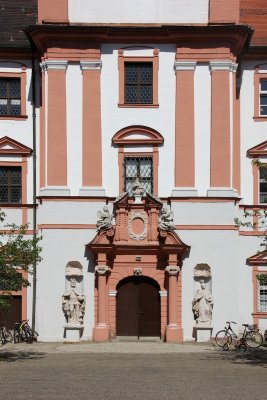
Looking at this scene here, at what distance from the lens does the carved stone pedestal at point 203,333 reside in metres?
38.5

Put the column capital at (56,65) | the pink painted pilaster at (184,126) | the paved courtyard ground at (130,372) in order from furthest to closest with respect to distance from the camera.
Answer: the column capital at (56,65) → the pink painted pilaster at (184,126) → the paved courtyard ground at (130,372)

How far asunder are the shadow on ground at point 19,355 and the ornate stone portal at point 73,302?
394cm

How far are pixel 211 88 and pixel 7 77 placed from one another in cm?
814

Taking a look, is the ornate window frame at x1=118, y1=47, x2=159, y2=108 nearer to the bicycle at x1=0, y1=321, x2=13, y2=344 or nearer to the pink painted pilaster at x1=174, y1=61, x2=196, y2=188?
the pink painted pilaster at x1=174, y1=61, x2=196, y2=188

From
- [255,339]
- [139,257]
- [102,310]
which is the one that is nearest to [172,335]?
[102,310]

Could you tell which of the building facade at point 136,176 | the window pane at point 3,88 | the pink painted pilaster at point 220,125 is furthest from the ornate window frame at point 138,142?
the window pane at point 3,88

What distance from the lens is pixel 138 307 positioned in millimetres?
39719

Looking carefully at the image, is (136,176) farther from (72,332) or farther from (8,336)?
(8,336)

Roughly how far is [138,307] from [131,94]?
8.13 meters

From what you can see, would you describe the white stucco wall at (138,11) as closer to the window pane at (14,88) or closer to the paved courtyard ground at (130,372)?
the window pane at (14,88)

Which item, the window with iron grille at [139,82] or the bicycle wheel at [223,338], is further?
the window with iron grille at [139,82]

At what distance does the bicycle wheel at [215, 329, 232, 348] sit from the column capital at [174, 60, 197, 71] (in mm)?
9953

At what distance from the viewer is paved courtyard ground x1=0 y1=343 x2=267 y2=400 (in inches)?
877

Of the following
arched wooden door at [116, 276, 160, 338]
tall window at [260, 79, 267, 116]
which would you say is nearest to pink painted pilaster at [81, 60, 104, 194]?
arched wooden door at [116, 276, 160, 338]
